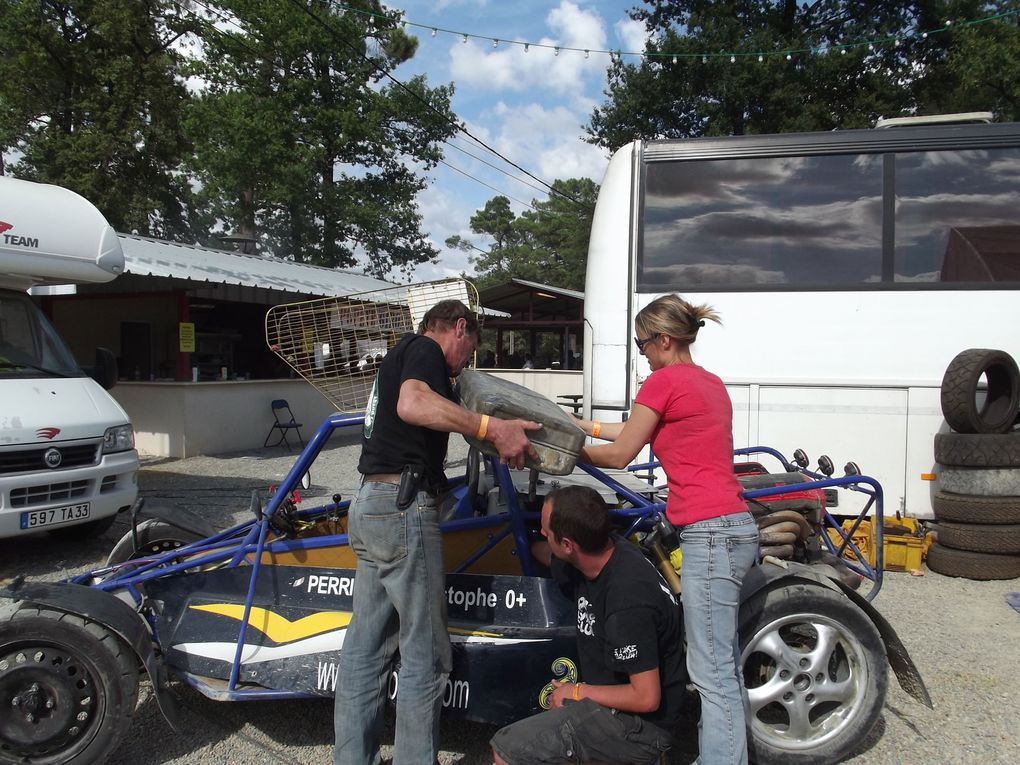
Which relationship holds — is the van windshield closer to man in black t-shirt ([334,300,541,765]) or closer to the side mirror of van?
the side mirror of van

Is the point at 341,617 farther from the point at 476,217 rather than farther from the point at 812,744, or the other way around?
the point at 476,217

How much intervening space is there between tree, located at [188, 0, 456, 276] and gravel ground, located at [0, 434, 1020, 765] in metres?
25.0

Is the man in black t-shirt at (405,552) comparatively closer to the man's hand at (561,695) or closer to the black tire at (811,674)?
the man's hand at (561,695)

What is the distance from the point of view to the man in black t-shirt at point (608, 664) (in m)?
2.37

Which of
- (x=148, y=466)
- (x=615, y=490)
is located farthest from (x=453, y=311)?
(x=148, y=466)

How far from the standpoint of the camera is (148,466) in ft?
36.2

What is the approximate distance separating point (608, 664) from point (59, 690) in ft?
7.22

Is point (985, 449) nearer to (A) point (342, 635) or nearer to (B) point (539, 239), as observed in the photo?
(A) point (342, 635)

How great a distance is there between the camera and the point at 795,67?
20672mm

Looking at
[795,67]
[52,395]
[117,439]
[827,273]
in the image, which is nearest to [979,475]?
[827,273]

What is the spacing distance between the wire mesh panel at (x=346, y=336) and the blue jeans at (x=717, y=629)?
A: 155 cm

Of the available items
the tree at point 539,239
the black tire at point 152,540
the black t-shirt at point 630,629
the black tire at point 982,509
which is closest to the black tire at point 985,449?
the black tire at point 982,509

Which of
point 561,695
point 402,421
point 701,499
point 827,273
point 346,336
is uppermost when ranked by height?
point 827,273

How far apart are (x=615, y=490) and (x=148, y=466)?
987cm
